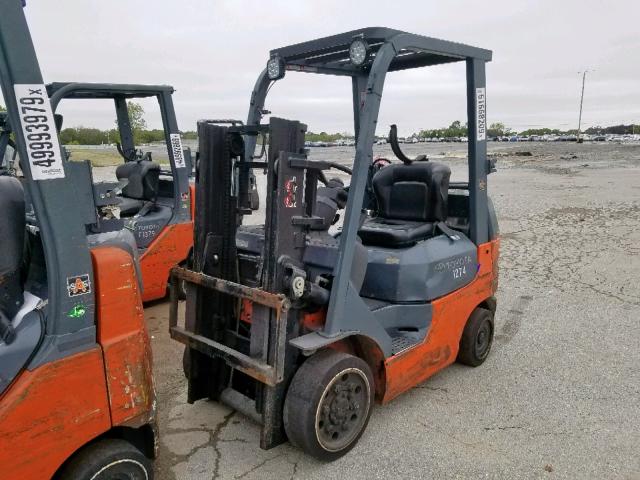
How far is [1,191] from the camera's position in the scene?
240 centimetres

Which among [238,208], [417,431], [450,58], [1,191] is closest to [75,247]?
[1,191]

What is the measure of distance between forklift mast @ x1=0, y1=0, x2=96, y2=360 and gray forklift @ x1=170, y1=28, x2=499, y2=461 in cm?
106

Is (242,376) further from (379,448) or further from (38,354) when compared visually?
(38,354)

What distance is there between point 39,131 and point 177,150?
14.7 ft

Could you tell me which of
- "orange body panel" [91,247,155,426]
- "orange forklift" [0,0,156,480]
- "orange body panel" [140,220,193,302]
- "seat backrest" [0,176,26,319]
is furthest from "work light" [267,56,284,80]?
"orange body panel" [140,220,193,302]

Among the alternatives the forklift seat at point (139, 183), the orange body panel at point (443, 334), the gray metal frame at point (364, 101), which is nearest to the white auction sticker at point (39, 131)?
the gray metal frame at point (364, 101)

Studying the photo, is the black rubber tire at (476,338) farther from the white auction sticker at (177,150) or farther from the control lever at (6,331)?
the white auction sticker at (177,150)

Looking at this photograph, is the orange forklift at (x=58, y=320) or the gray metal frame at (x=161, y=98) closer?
the orange forklift at (x=58, y=320)

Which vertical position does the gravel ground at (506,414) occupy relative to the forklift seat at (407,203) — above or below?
below

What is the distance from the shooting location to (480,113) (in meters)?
4.42

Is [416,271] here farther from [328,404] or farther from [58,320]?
[58,320]

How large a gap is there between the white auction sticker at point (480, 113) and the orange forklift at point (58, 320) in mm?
3061

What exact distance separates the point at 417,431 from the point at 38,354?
2.54m

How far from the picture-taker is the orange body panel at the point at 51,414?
223cm
